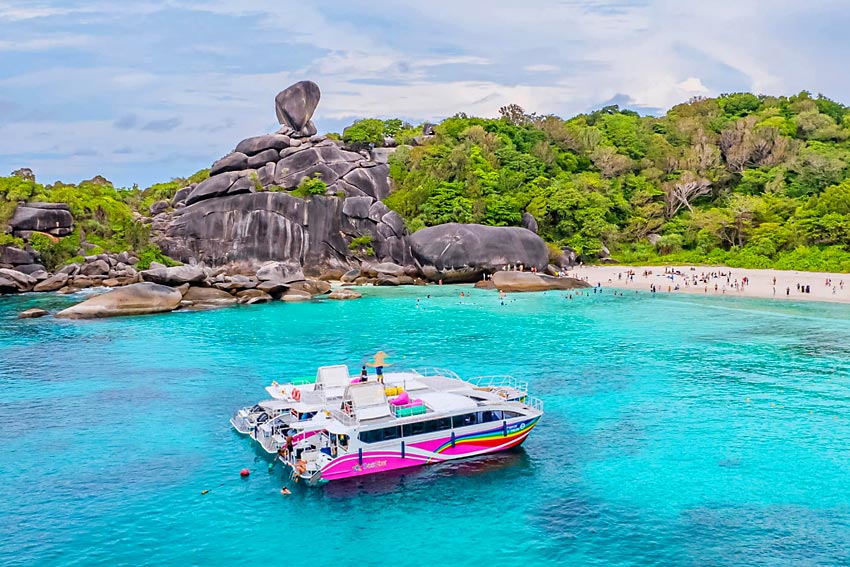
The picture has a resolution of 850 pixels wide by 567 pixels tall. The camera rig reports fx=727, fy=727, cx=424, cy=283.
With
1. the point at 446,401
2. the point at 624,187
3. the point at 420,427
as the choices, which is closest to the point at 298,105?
the point at 624,187

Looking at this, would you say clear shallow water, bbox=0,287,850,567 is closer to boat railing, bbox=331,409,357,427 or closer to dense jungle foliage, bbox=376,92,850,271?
boat railing, bbox=331,409,357,427

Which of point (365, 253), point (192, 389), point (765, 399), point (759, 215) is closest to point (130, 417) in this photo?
point (192, 389)

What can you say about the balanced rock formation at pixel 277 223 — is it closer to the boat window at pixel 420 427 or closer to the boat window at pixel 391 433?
the boat window at pixel 420 427

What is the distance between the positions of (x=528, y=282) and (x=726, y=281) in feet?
64.5

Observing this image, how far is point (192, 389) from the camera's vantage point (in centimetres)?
3344

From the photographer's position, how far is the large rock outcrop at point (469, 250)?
74938 mm

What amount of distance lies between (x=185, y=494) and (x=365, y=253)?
59.6 metres

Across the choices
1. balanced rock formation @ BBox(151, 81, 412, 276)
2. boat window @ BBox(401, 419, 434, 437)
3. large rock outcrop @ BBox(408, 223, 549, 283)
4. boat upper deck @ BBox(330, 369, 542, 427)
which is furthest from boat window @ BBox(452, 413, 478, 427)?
balanced rock formation @ BBox(151, 81, 412, 276)

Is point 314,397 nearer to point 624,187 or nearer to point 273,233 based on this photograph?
point 273,233

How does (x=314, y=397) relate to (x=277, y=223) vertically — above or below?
below

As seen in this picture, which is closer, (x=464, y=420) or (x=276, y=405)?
(x=464, y=420)

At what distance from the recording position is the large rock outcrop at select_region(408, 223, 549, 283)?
74.9 m

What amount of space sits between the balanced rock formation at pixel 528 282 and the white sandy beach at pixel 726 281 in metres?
5.07

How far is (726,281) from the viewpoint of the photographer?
71.3 metres
